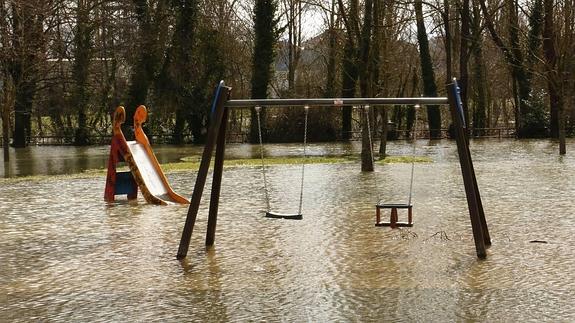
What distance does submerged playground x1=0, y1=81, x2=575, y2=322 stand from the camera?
6305 millimetres

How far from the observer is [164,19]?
45.3 metres

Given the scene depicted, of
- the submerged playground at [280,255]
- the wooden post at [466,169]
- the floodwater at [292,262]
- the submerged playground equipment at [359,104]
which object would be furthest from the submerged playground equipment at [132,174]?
the wooden post at [466,169]

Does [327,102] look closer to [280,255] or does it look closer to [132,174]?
[280,255]

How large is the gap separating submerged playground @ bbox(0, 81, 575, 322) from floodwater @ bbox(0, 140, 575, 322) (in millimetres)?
21

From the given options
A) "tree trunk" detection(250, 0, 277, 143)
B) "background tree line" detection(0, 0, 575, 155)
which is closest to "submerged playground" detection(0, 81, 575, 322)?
"background tree line" detection(0, 0, 575, 155)

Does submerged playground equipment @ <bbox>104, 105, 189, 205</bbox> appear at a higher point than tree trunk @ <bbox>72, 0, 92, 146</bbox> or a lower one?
lower

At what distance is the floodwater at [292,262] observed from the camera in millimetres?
6238

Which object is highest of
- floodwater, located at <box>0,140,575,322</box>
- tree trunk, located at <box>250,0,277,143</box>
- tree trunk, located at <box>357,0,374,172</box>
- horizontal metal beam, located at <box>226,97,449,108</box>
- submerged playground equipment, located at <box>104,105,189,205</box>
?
tree trunk, located at <box>250,0,277,143</box>

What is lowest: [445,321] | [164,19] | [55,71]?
[445,321]

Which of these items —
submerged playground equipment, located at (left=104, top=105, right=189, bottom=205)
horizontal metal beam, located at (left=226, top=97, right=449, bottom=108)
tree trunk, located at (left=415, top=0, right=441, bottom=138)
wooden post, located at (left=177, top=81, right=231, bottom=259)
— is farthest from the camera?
tree trunk, located at (left=415, top=0, right=441, bottom=138)

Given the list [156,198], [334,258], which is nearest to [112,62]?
[156,198]

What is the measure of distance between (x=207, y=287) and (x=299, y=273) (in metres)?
1.00

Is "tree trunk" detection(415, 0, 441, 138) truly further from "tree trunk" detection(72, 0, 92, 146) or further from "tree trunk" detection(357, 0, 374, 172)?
"tree trunk" detection(357, 0, 374, 172)

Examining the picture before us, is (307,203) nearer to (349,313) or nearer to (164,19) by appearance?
(349,313)
